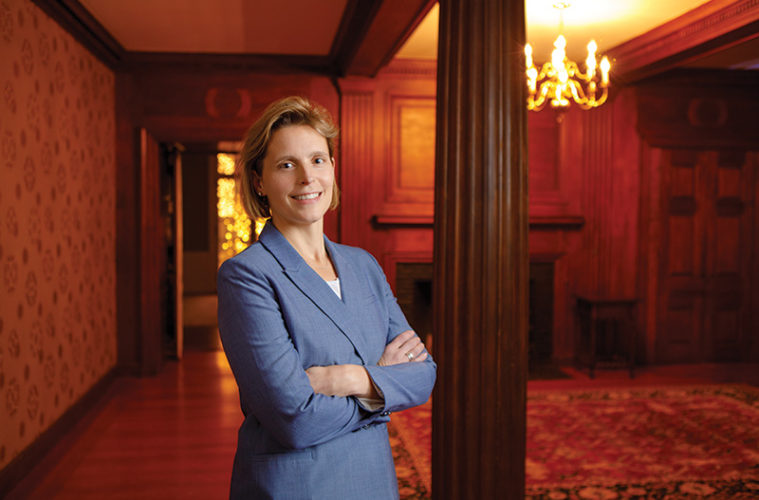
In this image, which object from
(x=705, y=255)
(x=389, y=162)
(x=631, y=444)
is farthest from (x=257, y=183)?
(x=705, y=255)

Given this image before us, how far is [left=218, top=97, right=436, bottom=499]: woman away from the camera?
124 cm

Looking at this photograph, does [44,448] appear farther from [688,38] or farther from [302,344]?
[688,38]

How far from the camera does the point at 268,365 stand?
1.22m

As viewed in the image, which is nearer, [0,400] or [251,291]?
[251,291]

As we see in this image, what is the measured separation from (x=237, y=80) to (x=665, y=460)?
182 inches

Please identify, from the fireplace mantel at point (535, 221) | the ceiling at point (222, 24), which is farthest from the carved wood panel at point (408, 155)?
the ceiling at point (222, 24)

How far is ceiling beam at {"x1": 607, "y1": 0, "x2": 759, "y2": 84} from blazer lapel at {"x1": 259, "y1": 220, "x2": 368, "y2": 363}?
12.9ft

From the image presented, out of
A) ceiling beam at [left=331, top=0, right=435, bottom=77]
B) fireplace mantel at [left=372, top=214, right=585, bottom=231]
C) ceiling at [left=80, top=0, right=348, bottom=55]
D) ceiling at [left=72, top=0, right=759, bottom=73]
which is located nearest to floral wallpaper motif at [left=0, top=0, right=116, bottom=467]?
ceiling at [left=80, top=0, right=348, bottom=55]

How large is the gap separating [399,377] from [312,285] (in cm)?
29

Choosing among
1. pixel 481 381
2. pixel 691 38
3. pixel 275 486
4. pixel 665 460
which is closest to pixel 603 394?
pixel 665 460

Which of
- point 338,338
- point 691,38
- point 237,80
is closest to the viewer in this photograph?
point 338,338

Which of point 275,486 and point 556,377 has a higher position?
point 275,486

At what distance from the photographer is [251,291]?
4.10ft

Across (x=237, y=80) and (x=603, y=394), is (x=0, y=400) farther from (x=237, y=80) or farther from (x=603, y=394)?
(x=603, y=394)
